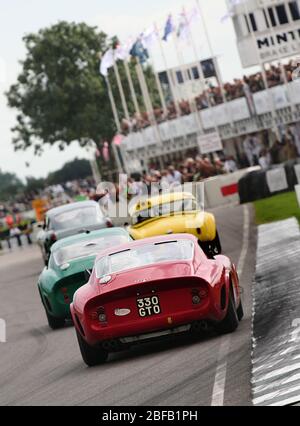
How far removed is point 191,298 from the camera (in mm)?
13445

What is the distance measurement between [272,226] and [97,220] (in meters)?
3.69

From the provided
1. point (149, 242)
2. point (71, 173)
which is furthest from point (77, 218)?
point (71, 173)

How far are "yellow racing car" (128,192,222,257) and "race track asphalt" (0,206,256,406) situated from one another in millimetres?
4228

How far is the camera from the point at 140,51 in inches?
2391

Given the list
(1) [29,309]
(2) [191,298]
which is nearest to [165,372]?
(2) [191,298]

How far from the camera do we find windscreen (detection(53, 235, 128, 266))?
19078 mm

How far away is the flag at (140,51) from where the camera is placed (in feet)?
198

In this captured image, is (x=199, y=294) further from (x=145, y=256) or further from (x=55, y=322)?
(x=55, y=322)

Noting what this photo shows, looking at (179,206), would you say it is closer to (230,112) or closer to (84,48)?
(230,112)

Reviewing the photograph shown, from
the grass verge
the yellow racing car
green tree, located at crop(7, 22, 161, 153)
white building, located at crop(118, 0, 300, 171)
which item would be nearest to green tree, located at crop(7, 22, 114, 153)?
green tree, located at crop(7, 22, 161, 153)

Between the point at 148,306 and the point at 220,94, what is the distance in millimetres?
38995

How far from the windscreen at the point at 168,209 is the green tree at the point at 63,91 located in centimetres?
7713

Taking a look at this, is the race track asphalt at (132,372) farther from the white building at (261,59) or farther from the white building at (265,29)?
the white building at (261,59)

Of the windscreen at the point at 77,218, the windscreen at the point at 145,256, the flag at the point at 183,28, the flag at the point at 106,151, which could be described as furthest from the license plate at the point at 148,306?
the flag at the point at 106,151
